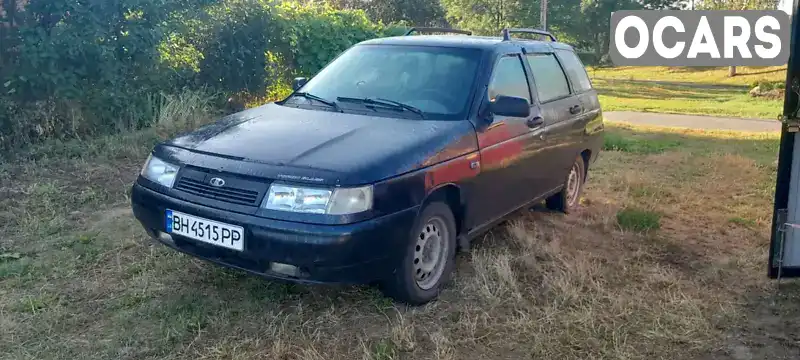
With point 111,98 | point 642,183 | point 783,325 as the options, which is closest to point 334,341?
Result: point 783,325

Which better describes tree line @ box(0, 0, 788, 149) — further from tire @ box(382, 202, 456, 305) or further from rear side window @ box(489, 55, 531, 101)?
tire @ box(382, 202, 456, 305)

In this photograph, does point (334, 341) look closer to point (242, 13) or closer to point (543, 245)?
point (543, 245)

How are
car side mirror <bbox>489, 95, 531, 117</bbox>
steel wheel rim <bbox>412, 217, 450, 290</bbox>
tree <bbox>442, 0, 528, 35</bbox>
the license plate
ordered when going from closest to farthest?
the license plate < steel wheel rim <bbox>412, 217, 450, 290</bbox> < car side mirror <bbox>489, 95, 531, 117</bbox> < tree <bbox>442, 0, 528, 35</bbox>

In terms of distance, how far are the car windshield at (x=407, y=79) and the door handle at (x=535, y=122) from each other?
0.62 meters

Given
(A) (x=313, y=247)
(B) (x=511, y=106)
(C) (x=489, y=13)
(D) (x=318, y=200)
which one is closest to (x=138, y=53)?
(B) (x=511, y=106)

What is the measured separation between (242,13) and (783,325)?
819 cm

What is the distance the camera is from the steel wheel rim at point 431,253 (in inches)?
156

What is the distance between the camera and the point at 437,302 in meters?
4.12

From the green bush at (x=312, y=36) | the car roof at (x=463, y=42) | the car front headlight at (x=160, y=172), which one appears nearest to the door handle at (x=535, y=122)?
the car roof at (x=463, y=42)

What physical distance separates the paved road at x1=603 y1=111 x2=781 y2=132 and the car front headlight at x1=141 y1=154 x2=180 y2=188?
37.5 ft

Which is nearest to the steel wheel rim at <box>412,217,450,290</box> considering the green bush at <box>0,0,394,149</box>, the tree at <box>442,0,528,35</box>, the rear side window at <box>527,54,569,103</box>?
the rear side window at <box>527,54,569,103</box>

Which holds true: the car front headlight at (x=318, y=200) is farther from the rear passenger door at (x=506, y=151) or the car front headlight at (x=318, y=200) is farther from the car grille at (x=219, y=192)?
the rear passenger door at (x=506, y=151)

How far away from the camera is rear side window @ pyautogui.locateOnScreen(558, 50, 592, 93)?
5.91 m

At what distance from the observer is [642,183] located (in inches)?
289
